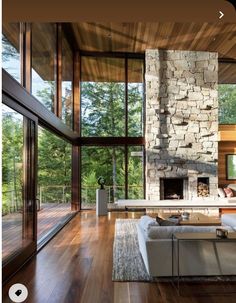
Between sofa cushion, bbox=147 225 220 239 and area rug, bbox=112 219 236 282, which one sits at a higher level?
sofa cushion, bbox=147 225 220 239

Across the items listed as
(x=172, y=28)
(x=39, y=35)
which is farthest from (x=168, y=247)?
(x=172, y=28)

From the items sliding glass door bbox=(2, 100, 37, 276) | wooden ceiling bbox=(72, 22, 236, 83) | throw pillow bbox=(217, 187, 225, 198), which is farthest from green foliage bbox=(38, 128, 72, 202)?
throw pillow bbox=(217, 187, 225, 198)

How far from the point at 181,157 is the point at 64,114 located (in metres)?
3.93

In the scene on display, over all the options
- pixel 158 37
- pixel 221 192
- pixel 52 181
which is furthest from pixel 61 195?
pixel 158 37

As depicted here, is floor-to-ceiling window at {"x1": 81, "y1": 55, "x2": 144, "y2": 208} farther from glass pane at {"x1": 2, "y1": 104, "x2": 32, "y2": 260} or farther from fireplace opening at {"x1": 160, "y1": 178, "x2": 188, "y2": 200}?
glass pane at {"x1": 2, "y1": 104, "x2": 32, "y2": 260}

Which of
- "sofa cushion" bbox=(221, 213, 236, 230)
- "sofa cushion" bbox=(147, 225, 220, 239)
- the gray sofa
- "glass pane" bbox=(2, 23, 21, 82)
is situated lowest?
the gray sofa

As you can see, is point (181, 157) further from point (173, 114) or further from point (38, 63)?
point (38, 63)

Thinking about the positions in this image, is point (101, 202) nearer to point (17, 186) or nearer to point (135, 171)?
point (135, 171)

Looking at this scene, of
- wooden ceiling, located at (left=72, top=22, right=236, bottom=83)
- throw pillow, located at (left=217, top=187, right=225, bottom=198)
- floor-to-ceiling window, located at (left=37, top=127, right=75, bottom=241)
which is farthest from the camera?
throw pillow, located at (left=217, top=187, right=225, bottom=198)

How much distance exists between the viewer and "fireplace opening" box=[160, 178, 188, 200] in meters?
10.1

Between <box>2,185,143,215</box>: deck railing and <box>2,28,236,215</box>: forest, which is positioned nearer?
<box>2,185,143,215</box>: deck railing

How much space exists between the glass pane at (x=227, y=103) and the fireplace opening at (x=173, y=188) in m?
2.51

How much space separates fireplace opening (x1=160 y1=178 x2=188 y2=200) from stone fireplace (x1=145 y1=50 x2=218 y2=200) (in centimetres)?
3

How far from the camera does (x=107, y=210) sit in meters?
9.56
